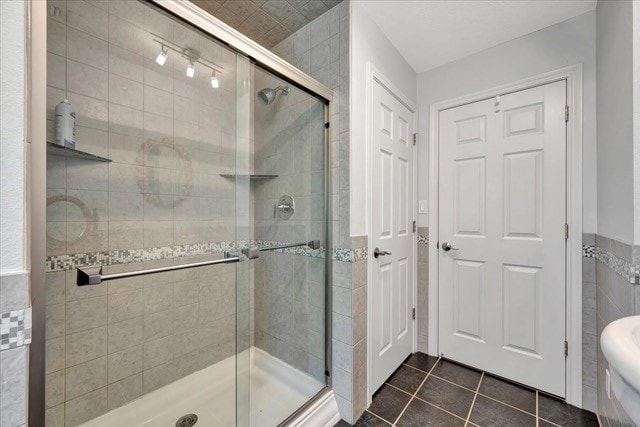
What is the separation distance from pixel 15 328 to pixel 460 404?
203cm

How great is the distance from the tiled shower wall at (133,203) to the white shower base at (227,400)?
7 centimetres

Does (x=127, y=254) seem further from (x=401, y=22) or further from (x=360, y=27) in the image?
(x=401, y=22)

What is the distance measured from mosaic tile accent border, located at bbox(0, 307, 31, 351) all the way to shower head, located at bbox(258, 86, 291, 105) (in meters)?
1.27

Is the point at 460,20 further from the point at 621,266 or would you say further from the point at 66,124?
the point at 66,124

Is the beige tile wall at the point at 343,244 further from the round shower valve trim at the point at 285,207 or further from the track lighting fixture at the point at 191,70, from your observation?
the track lighting fixture at the point at 191,70

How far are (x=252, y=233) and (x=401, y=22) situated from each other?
1604 mm

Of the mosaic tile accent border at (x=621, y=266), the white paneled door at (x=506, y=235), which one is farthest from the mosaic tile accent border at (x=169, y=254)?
the mosaic tile accent border at (x=621, y=266)

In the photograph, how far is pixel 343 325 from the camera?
1480 millimetres

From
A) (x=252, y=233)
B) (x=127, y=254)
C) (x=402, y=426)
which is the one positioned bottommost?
(x=402, y=426)

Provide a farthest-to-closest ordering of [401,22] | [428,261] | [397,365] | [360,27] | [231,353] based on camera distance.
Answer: [428,261]
[397,365]
[231,353]
[401,22]
[360,27]

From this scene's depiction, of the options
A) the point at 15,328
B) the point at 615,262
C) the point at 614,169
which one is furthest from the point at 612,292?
the point at 15,328

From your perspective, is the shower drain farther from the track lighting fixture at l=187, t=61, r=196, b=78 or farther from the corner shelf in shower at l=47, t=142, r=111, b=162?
the track lighting fixture at l=187, t=61, r=196, b=78

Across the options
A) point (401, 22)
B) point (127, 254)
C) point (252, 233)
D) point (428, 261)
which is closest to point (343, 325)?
point (252, 233)

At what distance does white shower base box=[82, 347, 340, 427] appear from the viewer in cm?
136
